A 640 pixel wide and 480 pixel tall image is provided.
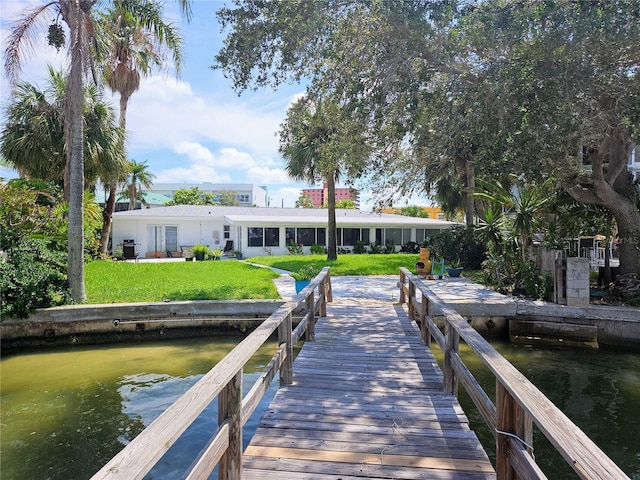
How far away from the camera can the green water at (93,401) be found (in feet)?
14.1

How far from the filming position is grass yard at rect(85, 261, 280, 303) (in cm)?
952

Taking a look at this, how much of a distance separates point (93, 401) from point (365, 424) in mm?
4168

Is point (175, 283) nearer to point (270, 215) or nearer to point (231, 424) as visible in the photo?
point (231, 424)

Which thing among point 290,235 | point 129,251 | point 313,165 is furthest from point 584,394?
point 129,251

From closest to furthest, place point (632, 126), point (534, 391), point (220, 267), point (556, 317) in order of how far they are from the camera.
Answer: point (534, 391) → point (632, 126) → point (556, 317) → point (220, 267)

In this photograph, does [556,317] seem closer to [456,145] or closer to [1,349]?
[456,145]

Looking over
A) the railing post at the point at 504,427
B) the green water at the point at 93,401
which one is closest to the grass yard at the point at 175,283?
the green water at the point at 93,401

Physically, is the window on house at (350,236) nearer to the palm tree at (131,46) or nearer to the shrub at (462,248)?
the shrub at (462,248)

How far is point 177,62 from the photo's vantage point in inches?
434

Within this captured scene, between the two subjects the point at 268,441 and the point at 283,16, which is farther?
the point at 283,16

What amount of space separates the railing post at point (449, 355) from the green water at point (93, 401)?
2.26m

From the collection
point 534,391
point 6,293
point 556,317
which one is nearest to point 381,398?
point 534,391

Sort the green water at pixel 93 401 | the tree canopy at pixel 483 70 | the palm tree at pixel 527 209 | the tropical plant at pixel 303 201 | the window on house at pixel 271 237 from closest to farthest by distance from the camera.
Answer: the green water at pixel 93 401, the tree canopy at pixel 483 70, the palm tree at pixel 527 209, the window on house at pixel 271 237, the tropical plant at pixel 303 201

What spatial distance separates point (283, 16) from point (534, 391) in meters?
7.60
